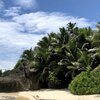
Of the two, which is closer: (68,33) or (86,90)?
(86,90)

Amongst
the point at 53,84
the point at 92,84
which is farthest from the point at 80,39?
the point at 92,84

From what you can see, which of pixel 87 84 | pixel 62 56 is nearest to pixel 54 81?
pixel 62 56

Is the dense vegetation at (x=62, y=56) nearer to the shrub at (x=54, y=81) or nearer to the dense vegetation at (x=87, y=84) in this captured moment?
the shrub at (x=54, y=81)

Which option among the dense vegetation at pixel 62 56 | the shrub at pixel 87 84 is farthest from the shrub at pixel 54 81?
the shrub at pixel 87 84

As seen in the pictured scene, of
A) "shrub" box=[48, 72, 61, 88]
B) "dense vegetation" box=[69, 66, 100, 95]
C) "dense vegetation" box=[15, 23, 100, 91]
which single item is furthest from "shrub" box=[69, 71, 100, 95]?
"shrub" box=[48, 72, 61, 88]

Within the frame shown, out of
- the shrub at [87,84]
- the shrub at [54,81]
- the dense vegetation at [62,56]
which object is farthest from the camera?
the shrub at [54,81]

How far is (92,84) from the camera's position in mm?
31656

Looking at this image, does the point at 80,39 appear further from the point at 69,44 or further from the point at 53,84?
the point at 53,84

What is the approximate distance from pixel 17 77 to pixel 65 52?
29.4 feet

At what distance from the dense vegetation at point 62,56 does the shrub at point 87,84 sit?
3.30 metres

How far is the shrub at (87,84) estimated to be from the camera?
3103 centimetres

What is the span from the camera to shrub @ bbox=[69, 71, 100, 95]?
3103cm

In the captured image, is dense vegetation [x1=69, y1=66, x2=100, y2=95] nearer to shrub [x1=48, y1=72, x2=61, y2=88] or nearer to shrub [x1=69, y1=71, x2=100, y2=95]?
shrub [x1=69, y1=71, x2=100, y2=95]

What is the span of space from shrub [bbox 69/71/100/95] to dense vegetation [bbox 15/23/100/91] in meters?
3.30
